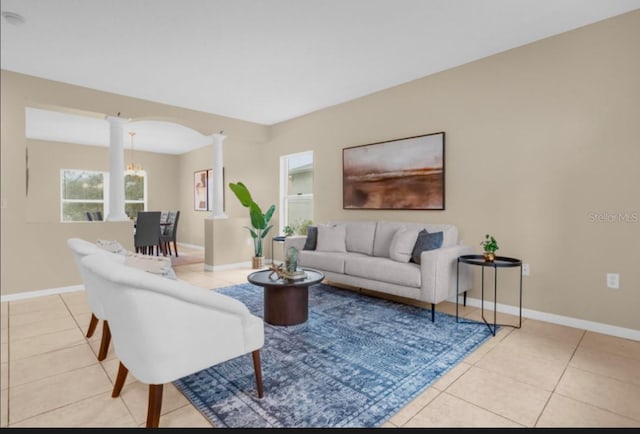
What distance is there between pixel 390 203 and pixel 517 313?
1820 millimetres

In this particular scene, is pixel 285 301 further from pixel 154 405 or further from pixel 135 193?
pixel 135 193

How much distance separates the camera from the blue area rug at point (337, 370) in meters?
1.68

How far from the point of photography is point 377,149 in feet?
14.4

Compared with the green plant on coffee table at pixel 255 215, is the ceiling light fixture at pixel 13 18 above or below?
above

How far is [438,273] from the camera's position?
116 inches

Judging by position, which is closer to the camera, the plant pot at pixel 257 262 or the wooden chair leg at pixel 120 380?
the wooden chair leg at pixel 120 380

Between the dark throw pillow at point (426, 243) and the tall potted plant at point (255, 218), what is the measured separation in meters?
2.84

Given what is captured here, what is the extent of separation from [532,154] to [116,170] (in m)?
4.93

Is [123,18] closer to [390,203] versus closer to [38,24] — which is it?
[38,24]

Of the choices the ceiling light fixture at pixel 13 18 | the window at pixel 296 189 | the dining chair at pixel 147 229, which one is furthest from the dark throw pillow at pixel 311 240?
the ceiling light fixture at pixel 13 18

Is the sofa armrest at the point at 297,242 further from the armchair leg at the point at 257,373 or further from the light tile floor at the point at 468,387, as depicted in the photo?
the armchair leg at the point at 257,373

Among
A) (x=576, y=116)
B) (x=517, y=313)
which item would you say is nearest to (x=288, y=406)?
(x=517, y=313)

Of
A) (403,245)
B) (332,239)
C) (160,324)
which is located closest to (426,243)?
(403,245)

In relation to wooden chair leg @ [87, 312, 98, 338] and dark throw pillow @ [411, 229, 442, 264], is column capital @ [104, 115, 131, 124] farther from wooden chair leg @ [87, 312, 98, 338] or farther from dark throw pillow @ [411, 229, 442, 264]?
dark throw pillow @ [411, 229, 442, 264]
